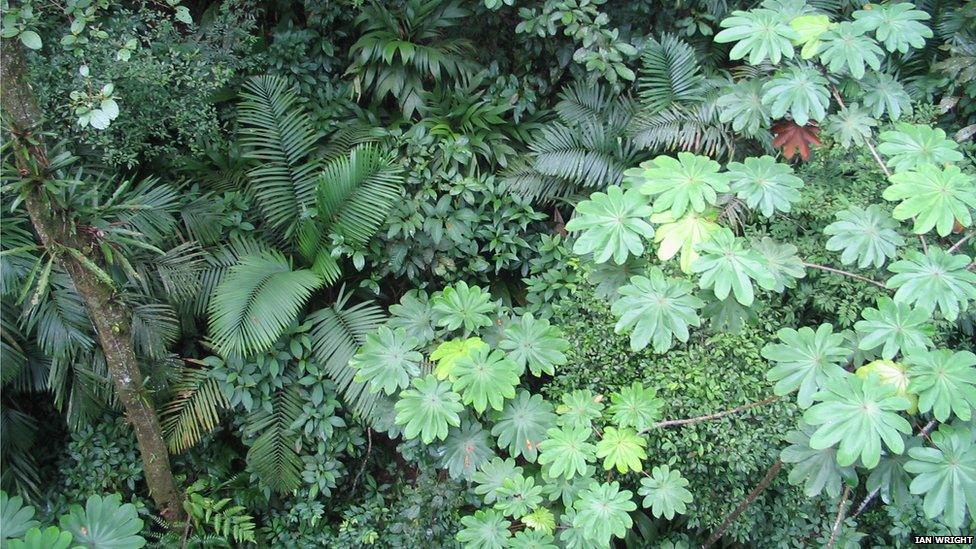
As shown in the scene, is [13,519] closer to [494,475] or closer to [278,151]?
[494,475]

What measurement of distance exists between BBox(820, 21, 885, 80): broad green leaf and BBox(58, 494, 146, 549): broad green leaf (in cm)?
330

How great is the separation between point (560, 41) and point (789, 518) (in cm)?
317

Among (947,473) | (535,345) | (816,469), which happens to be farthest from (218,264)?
(947,473)

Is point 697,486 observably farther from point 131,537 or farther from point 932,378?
point 131,537

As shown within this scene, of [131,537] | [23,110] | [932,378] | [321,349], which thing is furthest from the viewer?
[321,349]

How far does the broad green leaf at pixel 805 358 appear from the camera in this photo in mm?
2514

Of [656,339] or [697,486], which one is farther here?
[697,486]

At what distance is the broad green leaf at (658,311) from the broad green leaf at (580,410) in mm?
638

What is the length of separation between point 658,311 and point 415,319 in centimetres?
138

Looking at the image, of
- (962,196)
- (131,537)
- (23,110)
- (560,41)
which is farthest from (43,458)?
(962,196)

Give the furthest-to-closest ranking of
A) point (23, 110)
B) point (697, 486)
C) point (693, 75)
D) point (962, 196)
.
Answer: point (693, 75), point (697, 486), point (23, 110), point (962, 196)

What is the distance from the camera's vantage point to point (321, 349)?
3.98 metres

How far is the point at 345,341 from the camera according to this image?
3.94 m

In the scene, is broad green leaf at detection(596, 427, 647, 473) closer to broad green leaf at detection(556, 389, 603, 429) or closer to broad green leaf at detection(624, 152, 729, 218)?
broad green leaf at detection(556, 389, 603, 429)
